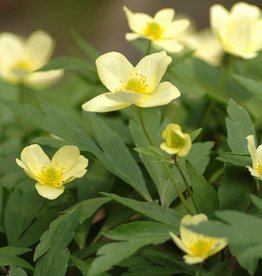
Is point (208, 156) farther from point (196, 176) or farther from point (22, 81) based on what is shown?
point (22, 81)

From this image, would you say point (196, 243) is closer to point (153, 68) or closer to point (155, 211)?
point (155, 211)

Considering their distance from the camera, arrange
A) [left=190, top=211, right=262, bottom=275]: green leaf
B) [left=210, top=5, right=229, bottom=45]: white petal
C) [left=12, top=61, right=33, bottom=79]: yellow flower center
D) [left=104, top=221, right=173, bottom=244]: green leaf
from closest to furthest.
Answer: [left=190, top=211, right=262, bottom=275]: green leaf < [left=104, top=221, right=173, bottom=244]: green leaf < [left=210, top=5, right=229, bottom=45]: white petal < [left=12, top=61, right=33, bottom=79]: yellow flower center

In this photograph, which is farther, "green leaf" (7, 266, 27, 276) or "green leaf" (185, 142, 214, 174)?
"green leaf" (185, 142, 214, 174)

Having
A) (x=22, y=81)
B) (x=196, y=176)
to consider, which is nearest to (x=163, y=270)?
(x=196, y=176)

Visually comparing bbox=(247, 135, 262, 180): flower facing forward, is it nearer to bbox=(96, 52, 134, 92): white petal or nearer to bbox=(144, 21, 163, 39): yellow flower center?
bbox=(96, 52, 134, 92): white petal

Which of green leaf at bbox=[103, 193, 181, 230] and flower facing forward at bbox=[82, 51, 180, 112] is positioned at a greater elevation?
flower facing forward at bbox=[82, 51, 180, 112]

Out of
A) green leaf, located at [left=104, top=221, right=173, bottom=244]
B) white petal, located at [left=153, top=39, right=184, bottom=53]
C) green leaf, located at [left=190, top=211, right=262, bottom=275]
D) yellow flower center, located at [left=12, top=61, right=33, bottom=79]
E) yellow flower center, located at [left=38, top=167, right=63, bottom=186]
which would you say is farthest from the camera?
yellow flower center, located at [left=12, top=61, right=33, bottom=79]

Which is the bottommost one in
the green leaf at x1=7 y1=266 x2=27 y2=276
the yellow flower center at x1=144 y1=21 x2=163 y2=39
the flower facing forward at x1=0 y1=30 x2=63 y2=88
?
the flower facing forward at x1=0 y1=30 x2=63 y2=88

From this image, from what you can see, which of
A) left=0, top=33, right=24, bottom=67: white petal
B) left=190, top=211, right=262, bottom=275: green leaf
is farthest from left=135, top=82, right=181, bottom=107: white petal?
left=0, top=33, right=24, bottom=67: white petal
